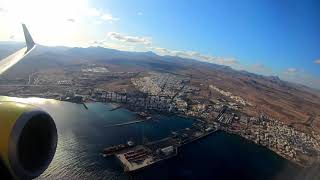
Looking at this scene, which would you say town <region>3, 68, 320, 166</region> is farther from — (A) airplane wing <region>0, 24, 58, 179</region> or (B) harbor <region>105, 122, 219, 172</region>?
(A) airplane wing <region>0, 24, 58, 179</region>

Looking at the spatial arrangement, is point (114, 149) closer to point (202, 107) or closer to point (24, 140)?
point (24, 140)

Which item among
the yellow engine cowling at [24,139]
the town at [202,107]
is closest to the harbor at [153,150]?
the town at [202,107]

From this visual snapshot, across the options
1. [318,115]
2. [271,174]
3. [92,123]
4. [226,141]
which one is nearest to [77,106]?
[92,123]

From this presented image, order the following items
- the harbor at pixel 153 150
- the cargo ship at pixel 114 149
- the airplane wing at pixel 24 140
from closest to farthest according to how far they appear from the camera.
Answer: the airplane wing at pixel 24 140
the harbor at pixel 153 150
the cargo ship at pixel 114 149

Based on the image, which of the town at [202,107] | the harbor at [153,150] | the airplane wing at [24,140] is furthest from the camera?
the town at [202,107]

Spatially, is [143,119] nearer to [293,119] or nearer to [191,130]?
[191,130]

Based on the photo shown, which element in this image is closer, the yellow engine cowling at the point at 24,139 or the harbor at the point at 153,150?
the yellow engine cowling at the point at 24,139

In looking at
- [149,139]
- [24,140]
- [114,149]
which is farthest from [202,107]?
[24,140]

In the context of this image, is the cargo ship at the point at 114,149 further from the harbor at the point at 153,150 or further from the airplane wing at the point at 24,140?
the airplane wing at the point at 24,140

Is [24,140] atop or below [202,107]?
atop
